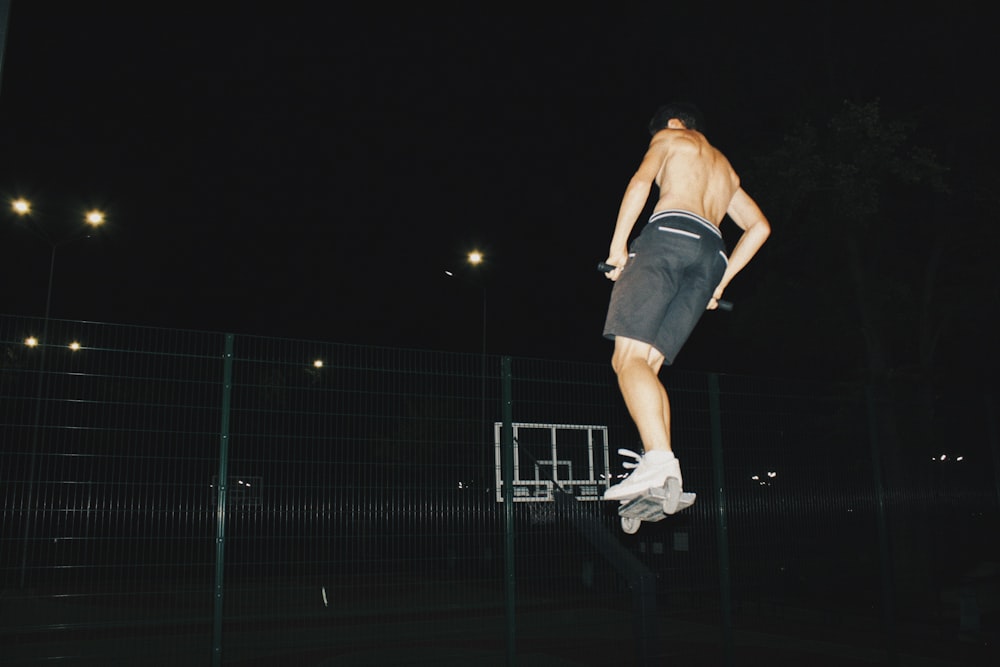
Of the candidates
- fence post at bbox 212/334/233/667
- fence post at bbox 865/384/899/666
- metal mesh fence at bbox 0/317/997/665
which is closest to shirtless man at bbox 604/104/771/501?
metal mesh fence at bbox 0/317/997/665

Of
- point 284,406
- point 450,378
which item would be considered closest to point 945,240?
point 450,378

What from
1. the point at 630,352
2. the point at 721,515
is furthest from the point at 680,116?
the point at 721,515

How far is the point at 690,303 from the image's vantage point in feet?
9.82

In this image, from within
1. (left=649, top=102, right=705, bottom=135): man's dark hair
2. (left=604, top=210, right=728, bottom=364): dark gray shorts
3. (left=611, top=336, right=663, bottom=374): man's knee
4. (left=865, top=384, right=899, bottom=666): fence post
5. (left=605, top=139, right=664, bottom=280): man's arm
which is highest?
(left=649, top=102, right=705, bottom=135): man's dark hair

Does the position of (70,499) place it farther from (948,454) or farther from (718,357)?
(718,357)

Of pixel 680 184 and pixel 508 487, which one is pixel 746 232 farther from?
pixel 508 487

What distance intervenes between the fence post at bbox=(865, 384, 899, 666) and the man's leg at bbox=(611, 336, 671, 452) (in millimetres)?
8878

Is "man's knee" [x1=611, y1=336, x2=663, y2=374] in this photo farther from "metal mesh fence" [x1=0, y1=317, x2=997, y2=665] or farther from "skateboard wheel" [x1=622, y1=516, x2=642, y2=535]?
"metal mesh fence" [x1=0, y1=317, x2=997, y2=665]

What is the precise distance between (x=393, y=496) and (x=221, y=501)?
1658 millimetres

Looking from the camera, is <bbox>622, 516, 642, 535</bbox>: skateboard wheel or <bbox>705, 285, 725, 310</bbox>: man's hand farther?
<bbox>705, 285, 725, 310</bbox>: man's hand

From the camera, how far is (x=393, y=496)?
7918 millimetres

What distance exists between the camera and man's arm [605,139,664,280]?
115 inches

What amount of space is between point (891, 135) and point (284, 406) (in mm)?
11004

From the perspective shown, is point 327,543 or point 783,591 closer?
point 327,543
